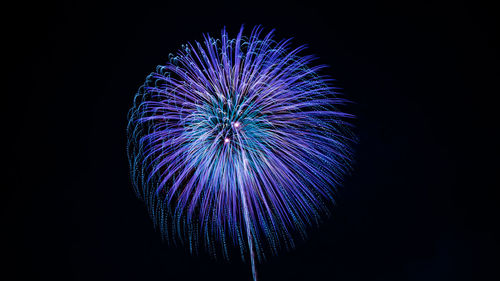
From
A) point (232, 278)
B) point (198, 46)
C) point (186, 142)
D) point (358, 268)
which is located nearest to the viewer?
point (198, 46)

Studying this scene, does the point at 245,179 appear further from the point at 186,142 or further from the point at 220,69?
Result: the point at 220,69

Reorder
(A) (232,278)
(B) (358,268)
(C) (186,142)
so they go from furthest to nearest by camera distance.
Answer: (B) (358,268)
(A) (232,278)
(C) (186,142)

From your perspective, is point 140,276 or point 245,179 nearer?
point 245,179

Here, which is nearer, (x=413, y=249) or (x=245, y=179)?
(x=245, y=179)

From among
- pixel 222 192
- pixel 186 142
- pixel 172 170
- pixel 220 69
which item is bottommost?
pixel 222 192

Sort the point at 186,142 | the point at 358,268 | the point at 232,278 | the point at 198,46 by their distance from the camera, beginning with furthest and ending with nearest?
the point at 358,268 < the point at 232,278 < the point at 186,142 < the point at 198,46

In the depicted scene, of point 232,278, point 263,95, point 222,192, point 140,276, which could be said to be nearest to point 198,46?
point 263,95

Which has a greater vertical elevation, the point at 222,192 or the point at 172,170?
the point at 172,170

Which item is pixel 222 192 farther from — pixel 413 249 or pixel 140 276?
pixel 413 249

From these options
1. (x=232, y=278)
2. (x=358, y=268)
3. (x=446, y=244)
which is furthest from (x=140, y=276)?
(x=446, y=244)
